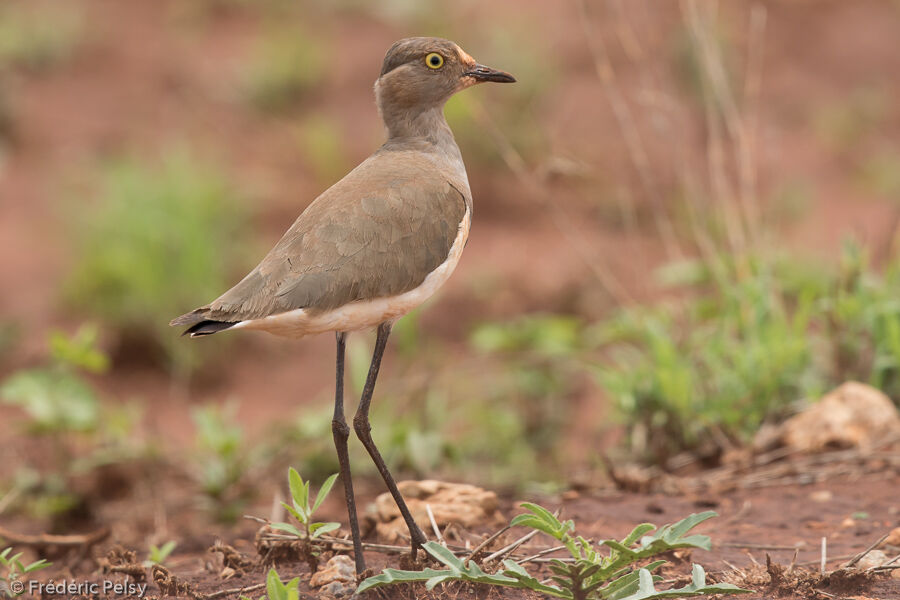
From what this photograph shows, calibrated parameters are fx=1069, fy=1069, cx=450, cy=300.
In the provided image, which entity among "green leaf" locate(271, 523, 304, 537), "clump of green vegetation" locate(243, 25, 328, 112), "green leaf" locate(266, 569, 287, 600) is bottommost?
"green leaf" locate(266, 569, 287, 600)

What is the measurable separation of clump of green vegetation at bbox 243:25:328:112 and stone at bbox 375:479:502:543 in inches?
269

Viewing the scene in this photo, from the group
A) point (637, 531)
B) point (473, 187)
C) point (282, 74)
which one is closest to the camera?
point (637, 531)

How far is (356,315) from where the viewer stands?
3.03m

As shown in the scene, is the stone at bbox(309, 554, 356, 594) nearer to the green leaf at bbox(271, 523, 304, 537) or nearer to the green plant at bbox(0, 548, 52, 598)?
the green leaf at bbox(271, 523, 304, 537)

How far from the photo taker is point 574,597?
2678 mm

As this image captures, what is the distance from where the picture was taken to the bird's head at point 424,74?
3.55 meters

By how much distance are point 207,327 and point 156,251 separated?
4580 millimetres

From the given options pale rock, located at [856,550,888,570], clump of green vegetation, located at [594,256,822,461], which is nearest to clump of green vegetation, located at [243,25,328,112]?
clump of green vegetation, located at [594,256,822,461]

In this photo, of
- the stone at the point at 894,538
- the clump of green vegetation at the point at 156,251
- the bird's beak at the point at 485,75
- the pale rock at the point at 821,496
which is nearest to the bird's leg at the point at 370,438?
the bird's beak at the point at 485,75

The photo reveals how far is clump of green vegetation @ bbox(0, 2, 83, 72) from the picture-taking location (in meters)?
10.4

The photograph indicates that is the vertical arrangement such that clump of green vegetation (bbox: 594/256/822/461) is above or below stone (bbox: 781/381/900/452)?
above

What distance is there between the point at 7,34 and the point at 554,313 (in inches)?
262

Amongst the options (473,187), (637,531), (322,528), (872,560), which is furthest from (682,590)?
(473,187)

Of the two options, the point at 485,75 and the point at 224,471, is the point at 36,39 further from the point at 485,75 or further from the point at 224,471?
the point at 485,75
